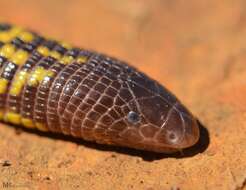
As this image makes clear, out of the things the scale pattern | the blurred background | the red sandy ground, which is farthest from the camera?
the blurred background

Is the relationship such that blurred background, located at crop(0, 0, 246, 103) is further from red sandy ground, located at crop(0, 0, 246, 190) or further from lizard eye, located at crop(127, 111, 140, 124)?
lizard eye, located at crop(127, 111, 140, 124)

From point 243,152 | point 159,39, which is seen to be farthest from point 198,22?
point 243,152

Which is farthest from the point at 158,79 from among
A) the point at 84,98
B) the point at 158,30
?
the point at 84,98

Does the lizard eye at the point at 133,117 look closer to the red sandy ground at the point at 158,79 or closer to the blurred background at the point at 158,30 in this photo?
the red sandy ground at the point at 158,79

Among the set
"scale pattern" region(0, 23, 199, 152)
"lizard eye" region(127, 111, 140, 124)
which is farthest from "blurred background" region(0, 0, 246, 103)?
"lizard eye" region(127, 111, 140, 124)

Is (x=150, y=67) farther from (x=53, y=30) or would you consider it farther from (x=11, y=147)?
(x=11, y=147)

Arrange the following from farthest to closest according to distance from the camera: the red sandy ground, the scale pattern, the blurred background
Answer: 1. the blurred background
2. the scale pattern
3. the red sandy ground

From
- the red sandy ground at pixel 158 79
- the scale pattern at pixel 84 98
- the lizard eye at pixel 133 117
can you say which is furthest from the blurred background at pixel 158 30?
the lizard eye at pixel 133 117
